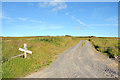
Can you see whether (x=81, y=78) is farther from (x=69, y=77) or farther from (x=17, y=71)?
(x=17, y=71)

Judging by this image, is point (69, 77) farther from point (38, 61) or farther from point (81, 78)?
point (38, 61)

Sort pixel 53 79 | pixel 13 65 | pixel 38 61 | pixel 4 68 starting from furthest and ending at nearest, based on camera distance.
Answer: pixel 38 61 < pixel 13 65 < pixel 4 68 < pixel 53 79

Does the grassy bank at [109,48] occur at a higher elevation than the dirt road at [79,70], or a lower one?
higher

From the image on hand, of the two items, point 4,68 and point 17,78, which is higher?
point 4,68

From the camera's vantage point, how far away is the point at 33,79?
732cm

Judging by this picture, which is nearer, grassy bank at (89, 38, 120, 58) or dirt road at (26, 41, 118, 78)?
dirt road at (26, 41, 118, 78)

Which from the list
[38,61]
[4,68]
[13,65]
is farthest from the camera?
[38,61]

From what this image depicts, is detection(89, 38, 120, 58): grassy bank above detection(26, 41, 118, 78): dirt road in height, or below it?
above

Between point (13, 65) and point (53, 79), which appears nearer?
point (53, 79)

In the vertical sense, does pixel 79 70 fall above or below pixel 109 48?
below

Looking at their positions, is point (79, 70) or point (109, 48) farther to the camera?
point (109, 48)

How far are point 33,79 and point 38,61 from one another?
4.23m

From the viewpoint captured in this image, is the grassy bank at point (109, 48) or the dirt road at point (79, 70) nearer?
the dirt road at point (79, 70)

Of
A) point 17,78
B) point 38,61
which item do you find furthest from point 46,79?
point 38,61
